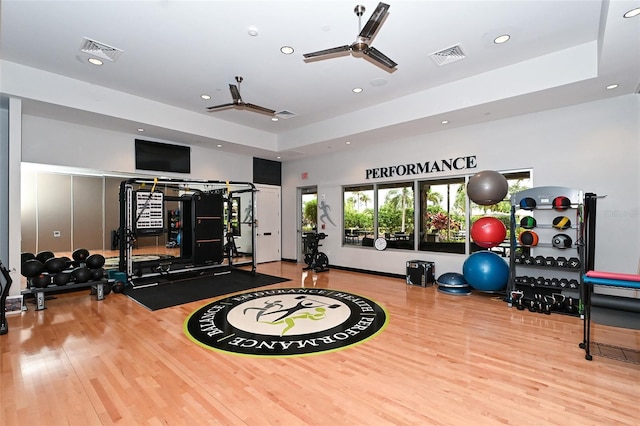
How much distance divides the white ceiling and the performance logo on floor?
11.8ft

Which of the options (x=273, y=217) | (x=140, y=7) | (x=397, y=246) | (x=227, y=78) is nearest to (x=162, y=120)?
(x=227, y=78)

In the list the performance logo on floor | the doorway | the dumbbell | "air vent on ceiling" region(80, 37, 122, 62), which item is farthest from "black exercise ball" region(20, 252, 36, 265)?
the dumbbell

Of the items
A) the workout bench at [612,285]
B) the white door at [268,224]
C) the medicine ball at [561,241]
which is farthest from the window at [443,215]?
the white door at [268,224]

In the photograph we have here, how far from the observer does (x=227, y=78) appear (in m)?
5.12

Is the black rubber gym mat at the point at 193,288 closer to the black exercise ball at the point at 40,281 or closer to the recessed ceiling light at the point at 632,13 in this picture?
the black exercise ball at the point at 40,281

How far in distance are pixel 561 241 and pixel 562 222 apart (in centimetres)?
30

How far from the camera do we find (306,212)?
31.7 ft

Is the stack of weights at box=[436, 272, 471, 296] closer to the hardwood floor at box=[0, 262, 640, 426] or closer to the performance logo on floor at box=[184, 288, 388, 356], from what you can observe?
the hardwood floor at box=[0, 262, 640, 426]

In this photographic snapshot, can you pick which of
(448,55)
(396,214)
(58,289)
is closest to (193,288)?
(58,289)

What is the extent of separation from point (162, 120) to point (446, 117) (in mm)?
5599

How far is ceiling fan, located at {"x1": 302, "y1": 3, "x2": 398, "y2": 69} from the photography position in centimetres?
290

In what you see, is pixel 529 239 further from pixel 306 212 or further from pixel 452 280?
pixel 306 212

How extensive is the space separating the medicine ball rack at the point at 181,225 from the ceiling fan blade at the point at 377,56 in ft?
15.4

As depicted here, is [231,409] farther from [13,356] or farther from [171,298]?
[171,298]
